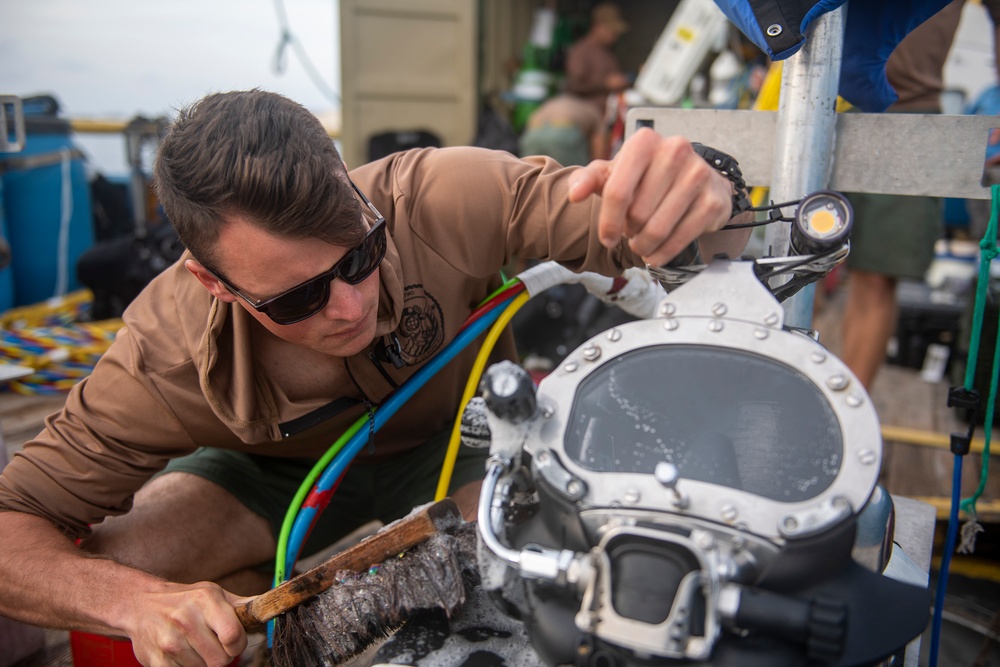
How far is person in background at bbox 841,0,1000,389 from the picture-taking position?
2.43 metres

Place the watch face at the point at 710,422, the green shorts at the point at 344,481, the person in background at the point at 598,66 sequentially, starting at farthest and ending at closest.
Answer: the person in background at the point at 598,66
the green shorts at the point at 344,481
the watch face at the point at 710,422

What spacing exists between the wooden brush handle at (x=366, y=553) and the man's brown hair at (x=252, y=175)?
1.73ft

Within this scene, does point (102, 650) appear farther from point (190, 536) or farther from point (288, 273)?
point (288, 273)

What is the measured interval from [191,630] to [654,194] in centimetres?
93

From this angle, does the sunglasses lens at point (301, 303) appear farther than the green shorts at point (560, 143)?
No

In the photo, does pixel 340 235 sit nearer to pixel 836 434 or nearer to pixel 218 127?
pixel 218 127

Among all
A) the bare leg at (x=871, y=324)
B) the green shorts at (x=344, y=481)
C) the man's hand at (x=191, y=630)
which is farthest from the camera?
the bare leg at (x=871, y=324)

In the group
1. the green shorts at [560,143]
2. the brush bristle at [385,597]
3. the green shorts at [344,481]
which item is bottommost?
the green shorts at [344,481]

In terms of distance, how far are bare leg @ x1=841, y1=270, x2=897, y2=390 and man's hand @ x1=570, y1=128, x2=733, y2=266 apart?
196 centimetres

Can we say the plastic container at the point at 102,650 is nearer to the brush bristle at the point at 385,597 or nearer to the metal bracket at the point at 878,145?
the brush bristle at the point at 385,597

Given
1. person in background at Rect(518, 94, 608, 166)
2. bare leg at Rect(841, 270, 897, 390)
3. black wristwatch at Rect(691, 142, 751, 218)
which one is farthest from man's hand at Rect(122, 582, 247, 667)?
person in background at Rect(518, 94, 608, 166)

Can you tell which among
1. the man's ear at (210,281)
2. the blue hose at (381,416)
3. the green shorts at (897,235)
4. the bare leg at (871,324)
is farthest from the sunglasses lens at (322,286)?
the bare leg at (871,324)

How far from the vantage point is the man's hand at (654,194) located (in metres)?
0.98

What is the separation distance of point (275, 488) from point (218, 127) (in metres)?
0.92
